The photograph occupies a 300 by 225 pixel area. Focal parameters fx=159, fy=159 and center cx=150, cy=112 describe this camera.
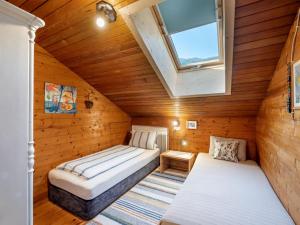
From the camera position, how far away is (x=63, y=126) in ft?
8.25

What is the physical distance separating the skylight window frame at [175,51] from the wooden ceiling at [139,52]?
0.45 metres

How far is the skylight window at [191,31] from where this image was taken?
182 centimetres

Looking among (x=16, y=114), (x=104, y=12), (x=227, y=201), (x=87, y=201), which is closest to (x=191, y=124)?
(x=227, y=201)

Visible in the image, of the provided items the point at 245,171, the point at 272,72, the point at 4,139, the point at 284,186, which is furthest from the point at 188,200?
the point at 272,72

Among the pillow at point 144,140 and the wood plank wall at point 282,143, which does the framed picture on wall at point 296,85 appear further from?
the pillow at point 144,140

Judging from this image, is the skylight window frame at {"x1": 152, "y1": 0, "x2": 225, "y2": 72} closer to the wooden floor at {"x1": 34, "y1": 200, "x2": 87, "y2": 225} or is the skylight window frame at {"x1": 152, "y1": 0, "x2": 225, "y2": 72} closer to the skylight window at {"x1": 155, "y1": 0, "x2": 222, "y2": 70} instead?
the skylight window at {"x1": 155, "y1": 0, "x2": 222, "y2": 70}

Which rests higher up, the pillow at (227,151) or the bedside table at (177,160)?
the pillow at (227,151)

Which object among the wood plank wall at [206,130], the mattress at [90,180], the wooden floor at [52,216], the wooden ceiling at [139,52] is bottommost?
the wooden floor at [52,216]

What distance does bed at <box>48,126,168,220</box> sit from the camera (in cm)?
182

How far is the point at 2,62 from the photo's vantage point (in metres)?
0.89

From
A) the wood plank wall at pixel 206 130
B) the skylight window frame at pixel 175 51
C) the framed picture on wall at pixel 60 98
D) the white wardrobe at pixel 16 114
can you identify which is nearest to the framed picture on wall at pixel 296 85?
the skylight window frame at pixel 175 51

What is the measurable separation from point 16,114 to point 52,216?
61.4 inches

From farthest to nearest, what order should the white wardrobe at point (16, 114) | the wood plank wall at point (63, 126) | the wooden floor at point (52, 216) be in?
the wood plank wall at point (63, 126) < the wooden floor at point (52, 216) < the white wardrobe at point (16, 114)

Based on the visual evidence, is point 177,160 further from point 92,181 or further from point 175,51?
point 175,51
